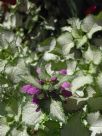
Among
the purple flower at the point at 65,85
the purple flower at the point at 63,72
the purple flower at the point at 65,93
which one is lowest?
the purple flower at the point at 65,93

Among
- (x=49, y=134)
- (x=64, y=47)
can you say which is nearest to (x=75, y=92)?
(x=49, y=134)

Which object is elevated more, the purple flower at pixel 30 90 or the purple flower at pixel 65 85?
the purple flower at pixel 65 85

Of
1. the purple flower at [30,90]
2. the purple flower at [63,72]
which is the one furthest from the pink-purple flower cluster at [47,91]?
the purple flower at [63,72]

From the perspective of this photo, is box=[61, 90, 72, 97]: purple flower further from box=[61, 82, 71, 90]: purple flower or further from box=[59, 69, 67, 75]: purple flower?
box=[59, 69, 67, 75]: purple flower

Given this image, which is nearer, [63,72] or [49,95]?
[49,95]

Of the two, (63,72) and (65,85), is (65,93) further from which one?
(63,72)

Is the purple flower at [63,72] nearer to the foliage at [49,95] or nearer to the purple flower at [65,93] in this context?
the foliage at [49,95]

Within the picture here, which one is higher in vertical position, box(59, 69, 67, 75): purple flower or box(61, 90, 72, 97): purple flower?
box(59, 69, 67, 75): purple flower

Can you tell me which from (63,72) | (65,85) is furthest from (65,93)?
(63,72)

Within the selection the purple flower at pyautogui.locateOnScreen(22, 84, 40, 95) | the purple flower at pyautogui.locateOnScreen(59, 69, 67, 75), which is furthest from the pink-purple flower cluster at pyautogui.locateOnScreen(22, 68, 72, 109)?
the purple flower at pyautogui.locateOnScreen(59, 69, 67, 75)

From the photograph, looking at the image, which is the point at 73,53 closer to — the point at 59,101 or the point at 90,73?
the point at 90,73

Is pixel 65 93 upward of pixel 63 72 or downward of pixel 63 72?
downward
